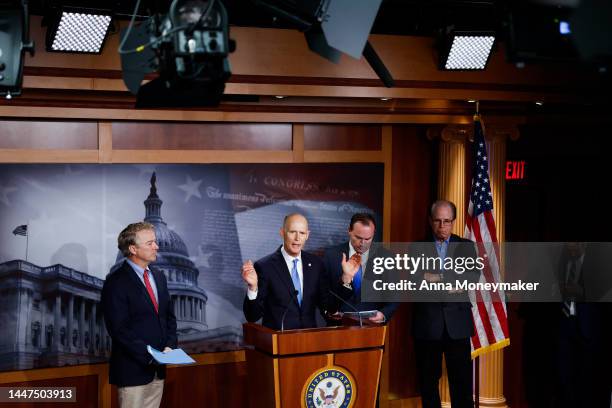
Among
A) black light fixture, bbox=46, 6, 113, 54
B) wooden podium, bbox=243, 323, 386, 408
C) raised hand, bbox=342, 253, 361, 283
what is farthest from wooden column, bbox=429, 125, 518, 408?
black light fixture, bbox=46, 6, 113, 54

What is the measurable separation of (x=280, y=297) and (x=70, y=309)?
1.48 m

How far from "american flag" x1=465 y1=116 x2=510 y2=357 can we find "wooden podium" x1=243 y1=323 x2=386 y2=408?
1.42 metres

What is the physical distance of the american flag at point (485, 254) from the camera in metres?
6.80

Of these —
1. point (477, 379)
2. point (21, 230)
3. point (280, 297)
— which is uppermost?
point (21, 230)

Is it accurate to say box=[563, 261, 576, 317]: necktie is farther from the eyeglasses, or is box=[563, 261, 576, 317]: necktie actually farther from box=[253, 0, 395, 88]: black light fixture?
box=[253, 0, 395, 88]: black light fixture

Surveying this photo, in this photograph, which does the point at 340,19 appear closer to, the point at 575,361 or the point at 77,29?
the point at 77,29

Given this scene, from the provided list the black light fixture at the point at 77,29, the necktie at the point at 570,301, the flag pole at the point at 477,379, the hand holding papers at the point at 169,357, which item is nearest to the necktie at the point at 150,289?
the hand holding papers at the point at 169,357

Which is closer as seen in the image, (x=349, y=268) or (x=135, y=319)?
(x=135, y=319)

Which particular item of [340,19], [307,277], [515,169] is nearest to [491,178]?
[515,169]

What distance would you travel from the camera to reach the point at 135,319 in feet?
18.4

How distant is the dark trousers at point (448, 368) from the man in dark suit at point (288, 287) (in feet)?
3.58

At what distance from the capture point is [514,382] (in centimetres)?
797

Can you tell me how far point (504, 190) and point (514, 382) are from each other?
1.74m

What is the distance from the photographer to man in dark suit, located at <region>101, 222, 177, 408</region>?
5.54m
